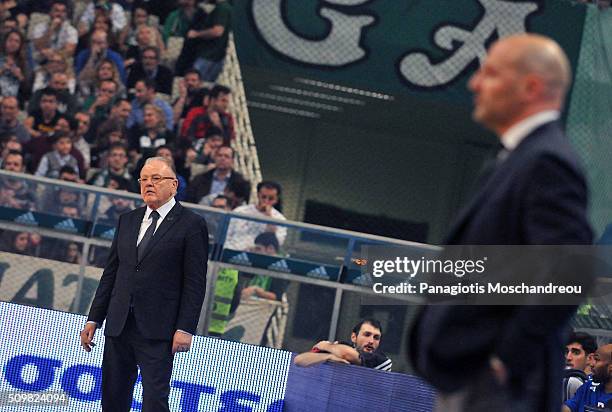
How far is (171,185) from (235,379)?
145cm

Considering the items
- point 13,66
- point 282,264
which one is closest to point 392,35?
point 13,66

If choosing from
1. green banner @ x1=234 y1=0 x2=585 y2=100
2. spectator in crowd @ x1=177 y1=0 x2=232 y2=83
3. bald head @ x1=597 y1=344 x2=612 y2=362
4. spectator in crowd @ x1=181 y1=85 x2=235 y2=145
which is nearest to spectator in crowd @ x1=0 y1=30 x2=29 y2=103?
spectator in crowd @ x1=177 y1=0 x2=232 y2=83

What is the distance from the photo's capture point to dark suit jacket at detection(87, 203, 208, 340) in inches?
247

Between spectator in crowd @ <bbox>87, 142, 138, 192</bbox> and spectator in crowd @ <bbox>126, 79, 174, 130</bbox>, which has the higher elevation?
spectator in crowd @ <bbox>126, 79, 174, 130</bbox>

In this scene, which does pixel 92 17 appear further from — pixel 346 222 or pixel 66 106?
pixel 346 222

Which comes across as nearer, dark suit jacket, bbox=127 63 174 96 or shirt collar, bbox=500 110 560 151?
shirt collar, bbox=500 110 560 151

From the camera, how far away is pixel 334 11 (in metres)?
12.5

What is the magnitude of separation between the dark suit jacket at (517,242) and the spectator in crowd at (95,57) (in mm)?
9657

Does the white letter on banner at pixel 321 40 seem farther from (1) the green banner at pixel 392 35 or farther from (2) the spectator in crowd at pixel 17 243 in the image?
(2) the spectator in crowd at pixel 17 243

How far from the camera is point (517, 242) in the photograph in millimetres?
2801

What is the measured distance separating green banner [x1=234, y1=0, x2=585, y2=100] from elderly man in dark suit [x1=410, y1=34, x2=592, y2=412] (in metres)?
9.64

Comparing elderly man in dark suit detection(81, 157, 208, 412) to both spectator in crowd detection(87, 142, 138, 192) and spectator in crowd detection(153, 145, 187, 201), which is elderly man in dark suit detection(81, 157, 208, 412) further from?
spectator in crowd detection(87, 142, 138, 192)

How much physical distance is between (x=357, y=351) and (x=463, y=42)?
19.2 ft

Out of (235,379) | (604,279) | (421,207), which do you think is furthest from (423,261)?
(421,207)
